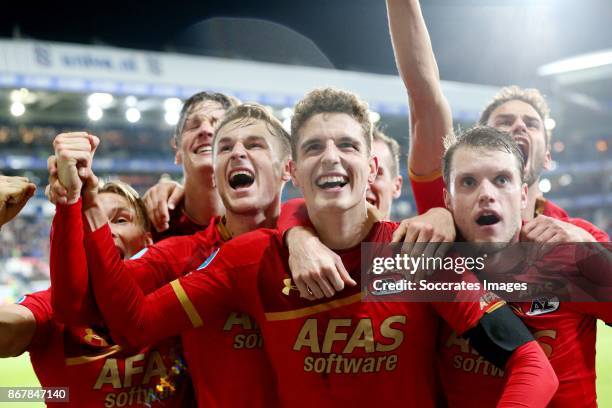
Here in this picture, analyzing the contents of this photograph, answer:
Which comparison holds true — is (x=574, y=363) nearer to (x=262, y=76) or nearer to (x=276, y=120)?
(x=276, y=120)

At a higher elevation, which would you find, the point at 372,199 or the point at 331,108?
the point at 331,108

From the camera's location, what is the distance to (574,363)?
1.85 meters

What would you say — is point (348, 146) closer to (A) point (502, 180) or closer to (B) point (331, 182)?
(B) point (331, 182)

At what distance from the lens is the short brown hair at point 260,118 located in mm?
2148

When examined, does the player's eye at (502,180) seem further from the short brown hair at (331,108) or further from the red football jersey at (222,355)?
the red football jersey at (222,355)

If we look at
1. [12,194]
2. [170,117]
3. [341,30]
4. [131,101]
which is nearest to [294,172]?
[12,194]

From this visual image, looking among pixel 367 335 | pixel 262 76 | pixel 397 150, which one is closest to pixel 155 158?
pixel 262 76

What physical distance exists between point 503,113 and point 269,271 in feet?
3.24

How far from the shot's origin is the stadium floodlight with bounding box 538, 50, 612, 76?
12508 mm

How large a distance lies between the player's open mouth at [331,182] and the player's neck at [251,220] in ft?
1.19

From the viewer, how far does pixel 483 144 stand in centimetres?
185

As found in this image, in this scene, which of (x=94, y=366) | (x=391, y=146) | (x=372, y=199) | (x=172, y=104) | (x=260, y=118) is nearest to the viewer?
(x=94, y=366)

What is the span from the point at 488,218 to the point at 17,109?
60.7 ft

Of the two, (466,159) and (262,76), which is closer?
(466,159)
